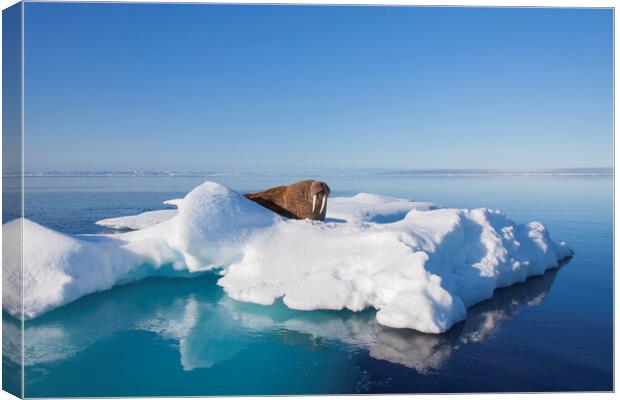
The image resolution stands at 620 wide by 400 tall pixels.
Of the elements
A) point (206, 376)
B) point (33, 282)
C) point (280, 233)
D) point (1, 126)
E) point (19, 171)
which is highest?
point (1, 126)

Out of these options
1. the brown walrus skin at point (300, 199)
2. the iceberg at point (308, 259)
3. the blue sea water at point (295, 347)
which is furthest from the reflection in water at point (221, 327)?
the brown walrus skin at point (300, 199)

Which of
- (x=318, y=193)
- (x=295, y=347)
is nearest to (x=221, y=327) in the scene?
(x=295, y=347)

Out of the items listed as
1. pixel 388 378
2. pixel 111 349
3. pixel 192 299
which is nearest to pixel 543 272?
pixel 388 378

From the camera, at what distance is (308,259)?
5.81m

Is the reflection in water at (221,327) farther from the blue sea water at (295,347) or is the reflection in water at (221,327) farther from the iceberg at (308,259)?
the iceberg at (308,259)

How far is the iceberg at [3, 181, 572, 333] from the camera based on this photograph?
16.5 ft

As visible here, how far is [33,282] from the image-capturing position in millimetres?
5090

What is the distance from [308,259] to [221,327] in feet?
4.72

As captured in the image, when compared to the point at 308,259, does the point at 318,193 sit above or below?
above

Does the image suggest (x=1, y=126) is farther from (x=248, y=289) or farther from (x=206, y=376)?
(x=248, y=289)

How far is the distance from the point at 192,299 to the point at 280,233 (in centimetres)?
141

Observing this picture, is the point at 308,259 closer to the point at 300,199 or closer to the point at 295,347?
the point at 295,347

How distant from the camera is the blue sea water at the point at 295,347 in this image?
3.70 m

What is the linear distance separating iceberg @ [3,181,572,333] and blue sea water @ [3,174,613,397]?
0.17 metres
